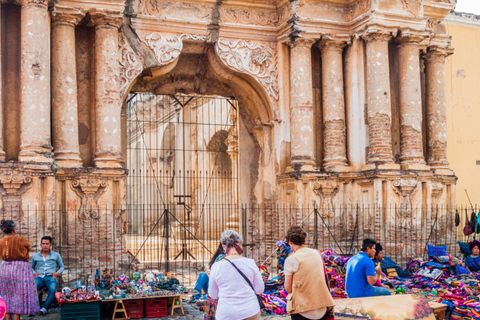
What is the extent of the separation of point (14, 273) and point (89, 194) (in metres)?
3.67

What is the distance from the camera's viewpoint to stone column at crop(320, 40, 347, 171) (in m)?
13.2

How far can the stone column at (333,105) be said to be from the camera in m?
13.2

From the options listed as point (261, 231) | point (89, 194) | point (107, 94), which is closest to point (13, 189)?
point (89, 194)

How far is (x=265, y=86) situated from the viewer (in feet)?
43.4

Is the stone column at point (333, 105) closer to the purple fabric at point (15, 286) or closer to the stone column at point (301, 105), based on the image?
the stone column at point (301, 105)

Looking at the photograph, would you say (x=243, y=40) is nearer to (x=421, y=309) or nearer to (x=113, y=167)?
(x=113, y=167)

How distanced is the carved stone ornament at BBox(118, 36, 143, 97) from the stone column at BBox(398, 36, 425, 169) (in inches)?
229

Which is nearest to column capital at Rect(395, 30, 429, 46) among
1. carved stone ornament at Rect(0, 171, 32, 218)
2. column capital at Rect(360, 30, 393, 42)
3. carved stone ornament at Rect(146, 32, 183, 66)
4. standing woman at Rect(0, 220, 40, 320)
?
column capital at Rect(360, 30, 393, 42)

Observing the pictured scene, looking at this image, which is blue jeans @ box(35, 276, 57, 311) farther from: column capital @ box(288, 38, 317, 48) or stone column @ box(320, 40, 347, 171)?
column capital @ box(288, 38, 317, 48)

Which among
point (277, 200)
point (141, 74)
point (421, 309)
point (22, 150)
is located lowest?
point (421, 309)

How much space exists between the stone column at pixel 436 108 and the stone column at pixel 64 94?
8.34m

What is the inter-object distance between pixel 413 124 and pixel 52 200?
25.6ft

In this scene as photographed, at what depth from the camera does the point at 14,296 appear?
7.50m

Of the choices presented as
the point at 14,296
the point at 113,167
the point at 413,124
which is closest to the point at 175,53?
the point at 113,167
